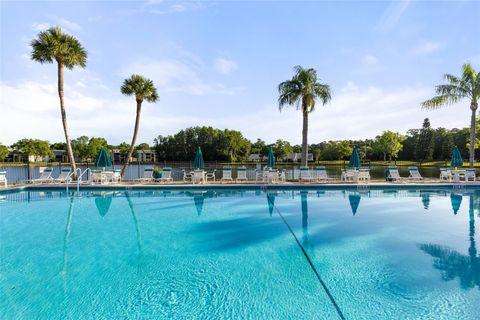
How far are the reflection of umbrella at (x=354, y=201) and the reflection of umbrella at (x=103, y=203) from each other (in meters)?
7.91

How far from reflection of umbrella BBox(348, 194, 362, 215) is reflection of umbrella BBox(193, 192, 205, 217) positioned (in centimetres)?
486

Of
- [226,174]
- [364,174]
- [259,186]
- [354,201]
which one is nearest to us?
[354,201]

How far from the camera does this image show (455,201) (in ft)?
34.5

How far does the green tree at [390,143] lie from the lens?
167ft

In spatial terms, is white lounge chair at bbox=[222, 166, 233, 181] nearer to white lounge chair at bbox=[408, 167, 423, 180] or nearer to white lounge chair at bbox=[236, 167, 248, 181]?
white lounge chair at bbox=[236, 167, 248, 181]

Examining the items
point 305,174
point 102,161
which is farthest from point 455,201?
point 102,161

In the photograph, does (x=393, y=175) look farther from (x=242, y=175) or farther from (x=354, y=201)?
(x=242, y=175)

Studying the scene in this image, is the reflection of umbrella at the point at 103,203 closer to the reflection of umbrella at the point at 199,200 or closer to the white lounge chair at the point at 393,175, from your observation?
the reflection of umbrella at the point at 199,200

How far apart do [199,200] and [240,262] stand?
627 centimetres

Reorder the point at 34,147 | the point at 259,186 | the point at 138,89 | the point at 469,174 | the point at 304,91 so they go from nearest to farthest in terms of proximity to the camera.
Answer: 1. the point at 259,186
2. the point at 469,174
3. the point at 304,91
4. the point at 138,89
5. the point at 34,147

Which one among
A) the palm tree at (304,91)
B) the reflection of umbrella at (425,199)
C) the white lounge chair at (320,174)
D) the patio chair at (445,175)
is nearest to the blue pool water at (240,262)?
the reflection of umbrella at (425,199)

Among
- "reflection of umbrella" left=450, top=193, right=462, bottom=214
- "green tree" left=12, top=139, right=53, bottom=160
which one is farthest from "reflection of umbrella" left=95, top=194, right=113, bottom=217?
"green tree" left=12, top=139, right=53, bottom=160

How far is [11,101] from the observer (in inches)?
564

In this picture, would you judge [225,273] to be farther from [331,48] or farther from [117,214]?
[331,48]
